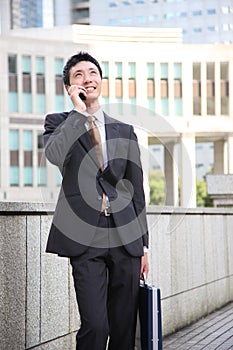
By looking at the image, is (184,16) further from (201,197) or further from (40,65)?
(40,65)

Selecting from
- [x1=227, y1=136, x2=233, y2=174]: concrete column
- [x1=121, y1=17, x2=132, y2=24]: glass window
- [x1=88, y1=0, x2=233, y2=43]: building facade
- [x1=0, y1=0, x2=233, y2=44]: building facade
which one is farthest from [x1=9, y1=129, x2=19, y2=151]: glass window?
[x1=88, y1=0, x2=233, y2=43]: building facade

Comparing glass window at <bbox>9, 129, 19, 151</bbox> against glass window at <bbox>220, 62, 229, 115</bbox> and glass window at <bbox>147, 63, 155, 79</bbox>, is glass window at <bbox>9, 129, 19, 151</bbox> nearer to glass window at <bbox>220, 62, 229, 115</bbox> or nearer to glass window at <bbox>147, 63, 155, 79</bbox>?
glass window at <bbox>147, 63, 155, 79</bbox>

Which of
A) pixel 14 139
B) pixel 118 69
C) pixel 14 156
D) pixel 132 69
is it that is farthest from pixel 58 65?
pixel 14 156

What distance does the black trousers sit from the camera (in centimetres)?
394

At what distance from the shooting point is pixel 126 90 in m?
78.2

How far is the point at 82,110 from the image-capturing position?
13.0 feet

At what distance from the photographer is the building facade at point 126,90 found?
73.6 meters

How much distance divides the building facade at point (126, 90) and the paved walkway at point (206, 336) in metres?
62.3

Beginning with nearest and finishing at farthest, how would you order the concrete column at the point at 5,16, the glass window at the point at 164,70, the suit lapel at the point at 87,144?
1. the suit lapel at the point at 87,144
2. the glass window at the point at 164,70
3. the concrete column at the point at 5,16

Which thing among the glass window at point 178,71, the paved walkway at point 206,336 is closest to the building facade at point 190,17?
the glass window at point 178,71

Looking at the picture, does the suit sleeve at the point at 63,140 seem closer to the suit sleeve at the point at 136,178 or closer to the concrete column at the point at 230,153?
the suit sleeve at the point at 136,178

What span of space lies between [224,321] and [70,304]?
374 cm

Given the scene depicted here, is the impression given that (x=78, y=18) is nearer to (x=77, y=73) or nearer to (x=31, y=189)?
(x=31, y=189)

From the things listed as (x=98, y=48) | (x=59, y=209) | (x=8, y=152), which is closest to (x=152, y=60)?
(x=98, y=48)
